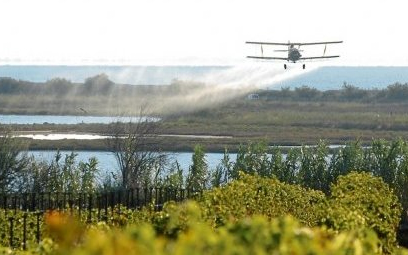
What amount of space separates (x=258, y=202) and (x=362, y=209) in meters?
4.30

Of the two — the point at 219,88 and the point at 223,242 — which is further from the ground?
the point at 219,88

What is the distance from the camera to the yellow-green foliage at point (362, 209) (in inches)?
508

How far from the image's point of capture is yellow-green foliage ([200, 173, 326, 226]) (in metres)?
17.6

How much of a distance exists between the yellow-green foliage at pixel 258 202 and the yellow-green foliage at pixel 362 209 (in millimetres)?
429

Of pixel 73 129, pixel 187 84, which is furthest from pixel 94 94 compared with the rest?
pixel 73 129

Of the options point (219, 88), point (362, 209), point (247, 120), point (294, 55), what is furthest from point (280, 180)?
point (219, 88)

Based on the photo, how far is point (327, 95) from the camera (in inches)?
6914

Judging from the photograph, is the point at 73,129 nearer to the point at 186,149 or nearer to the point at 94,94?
the point at 186,149

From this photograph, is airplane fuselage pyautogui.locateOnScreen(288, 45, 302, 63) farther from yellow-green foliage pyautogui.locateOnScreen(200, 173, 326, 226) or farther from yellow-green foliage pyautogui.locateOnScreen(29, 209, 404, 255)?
yellow-green foliage pyautogui.locateOnScreen(29, 209, 404, 255)

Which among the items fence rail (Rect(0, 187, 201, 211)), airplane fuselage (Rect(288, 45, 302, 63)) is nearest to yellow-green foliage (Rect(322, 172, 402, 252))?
fence rail (Rect(0, 187, 201, 211))

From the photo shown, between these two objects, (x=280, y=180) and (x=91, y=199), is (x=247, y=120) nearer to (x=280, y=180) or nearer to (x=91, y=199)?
(x=280, y=180)

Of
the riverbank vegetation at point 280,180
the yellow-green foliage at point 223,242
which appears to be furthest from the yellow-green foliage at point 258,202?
the yellow-green foliage at point 223,242

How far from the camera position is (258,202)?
71.3 feet

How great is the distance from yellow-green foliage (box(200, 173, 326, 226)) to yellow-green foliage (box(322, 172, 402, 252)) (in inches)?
16.9
